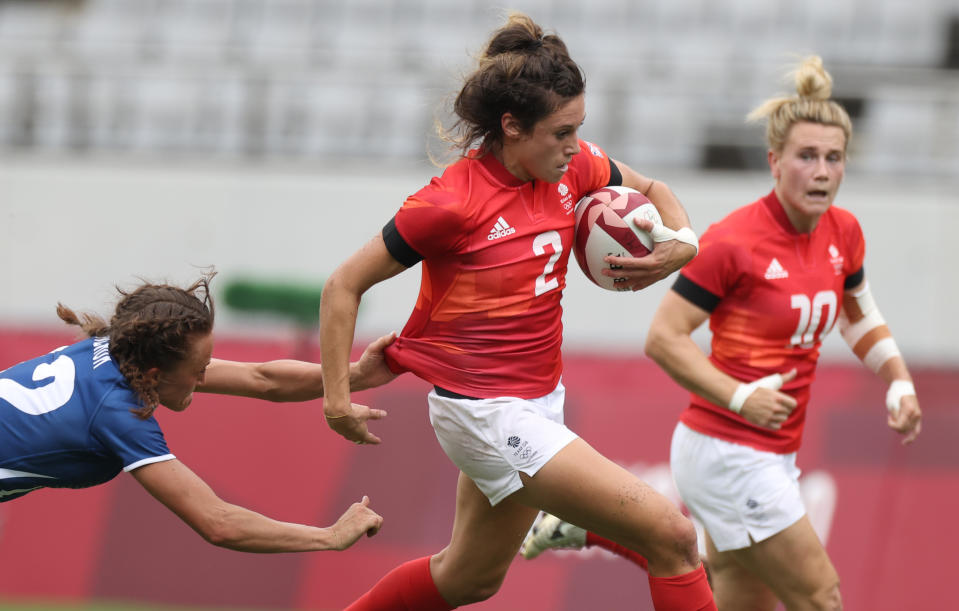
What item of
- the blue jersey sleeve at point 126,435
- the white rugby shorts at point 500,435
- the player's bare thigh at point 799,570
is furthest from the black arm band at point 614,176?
the blue jersey sleeve at point 126,435

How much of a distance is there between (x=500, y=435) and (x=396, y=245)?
0.68 meters

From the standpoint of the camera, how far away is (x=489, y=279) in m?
3.83

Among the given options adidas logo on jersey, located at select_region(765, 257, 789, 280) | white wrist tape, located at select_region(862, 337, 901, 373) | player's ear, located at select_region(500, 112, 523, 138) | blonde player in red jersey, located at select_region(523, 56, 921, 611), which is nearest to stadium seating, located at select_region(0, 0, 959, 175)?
white wrist tape, located at select_region(862, 337, 901, 373)

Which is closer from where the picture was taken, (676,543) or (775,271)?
(676,543)

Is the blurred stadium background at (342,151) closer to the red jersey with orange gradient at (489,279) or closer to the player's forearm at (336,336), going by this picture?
the red jersey with orange gradient at (489,279)

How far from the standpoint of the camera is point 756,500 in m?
4.42

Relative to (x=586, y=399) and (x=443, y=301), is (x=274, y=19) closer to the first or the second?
(x=586, y=399)

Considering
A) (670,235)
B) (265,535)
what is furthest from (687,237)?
(265,535)

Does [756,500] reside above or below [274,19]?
below

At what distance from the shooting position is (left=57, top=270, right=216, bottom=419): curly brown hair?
11.6ft

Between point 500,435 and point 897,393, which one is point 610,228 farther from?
point 897,393

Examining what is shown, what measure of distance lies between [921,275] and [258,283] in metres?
6.00

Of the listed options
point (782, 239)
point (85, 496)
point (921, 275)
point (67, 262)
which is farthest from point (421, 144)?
point (782, 239)

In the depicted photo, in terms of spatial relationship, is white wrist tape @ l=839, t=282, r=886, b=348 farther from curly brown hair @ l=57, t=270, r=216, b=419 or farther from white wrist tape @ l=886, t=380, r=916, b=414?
curly brown hair @ l=57, t=270, r=216, b=419
